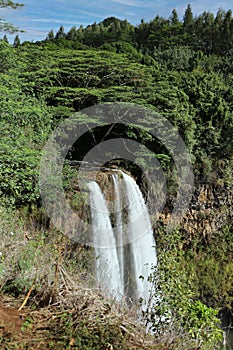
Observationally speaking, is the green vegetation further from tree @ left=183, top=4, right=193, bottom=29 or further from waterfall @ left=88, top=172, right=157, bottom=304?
tree @ left=183, top=4, right=193, bottom=29

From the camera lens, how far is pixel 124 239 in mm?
8820

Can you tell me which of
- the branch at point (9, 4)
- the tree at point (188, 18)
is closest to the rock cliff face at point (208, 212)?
the branch at point (9, 4)

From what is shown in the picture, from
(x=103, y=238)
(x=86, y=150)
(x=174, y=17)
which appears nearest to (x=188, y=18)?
(x=174, y=17)

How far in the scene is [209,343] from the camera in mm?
3307

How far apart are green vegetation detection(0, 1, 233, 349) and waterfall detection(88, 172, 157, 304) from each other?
0.42 meters

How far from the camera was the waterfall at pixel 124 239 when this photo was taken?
8.08 metres

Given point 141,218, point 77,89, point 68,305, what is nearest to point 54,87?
point 77,89

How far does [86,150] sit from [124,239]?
151 inches

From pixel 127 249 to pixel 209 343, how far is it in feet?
18.2

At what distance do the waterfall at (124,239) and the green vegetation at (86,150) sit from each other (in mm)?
425

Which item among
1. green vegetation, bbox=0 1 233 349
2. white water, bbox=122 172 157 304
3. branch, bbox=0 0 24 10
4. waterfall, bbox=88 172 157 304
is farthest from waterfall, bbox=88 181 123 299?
branch, bbox=0 0 24 10

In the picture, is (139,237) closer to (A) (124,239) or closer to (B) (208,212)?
(A) (124,239)

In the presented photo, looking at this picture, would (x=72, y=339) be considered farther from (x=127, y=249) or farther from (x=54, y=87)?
(x=54, y=87)

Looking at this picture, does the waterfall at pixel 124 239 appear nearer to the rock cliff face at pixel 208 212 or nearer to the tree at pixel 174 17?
the rock cliff face at pixel 208 212
